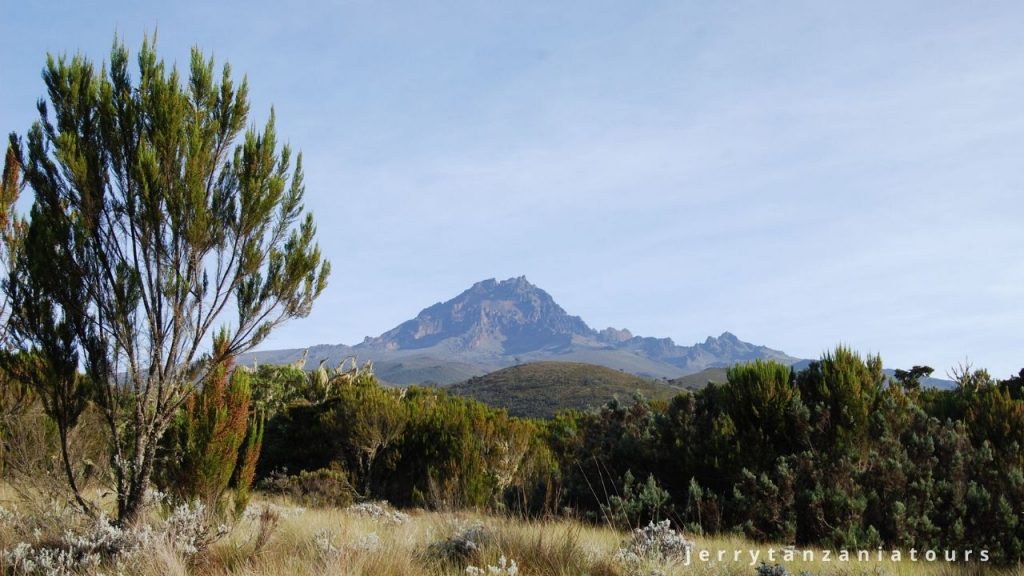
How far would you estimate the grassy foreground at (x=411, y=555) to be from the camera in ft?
16.7

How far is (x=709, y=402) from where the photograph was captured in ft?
35.4

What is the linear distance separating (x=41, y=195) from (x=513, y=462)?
34.0ft

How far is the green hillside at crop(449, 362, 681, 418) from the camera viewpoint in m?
75.4

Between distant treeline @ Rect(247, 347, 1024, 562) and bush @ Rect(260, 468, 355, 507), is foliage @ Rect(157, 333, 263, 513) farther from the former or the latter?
bush @ Rect(260, 468, 355, 507)

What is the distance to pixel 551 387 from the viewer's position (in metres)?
88.0

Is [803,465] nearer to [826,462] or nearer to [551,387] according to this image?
[826,462]

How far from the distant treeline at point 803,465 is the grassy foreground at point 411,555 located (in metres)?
1.30

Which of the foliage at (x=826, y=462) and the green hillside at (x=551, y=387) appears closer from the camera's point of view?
the foliage at (x=826, y=462)

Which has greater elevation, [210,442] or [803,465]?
[210,442]

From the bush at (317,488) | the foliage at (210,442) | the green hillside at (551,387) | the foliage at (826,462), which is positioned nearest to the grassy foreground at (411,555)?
the foliage at (210,442)

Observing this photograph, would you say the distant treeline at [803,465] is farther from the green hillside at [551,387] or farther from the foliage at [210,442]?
the green hillside at [551,387]

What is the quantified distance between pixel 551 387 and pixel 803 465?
80026 millimetres

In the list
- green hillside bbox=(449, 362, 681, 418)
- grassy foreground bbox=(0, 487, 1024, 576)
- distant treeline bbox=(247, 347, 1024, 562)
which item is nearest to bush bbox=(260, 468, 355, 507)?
distant treeline bbox=(247, 347, 1024, 562)

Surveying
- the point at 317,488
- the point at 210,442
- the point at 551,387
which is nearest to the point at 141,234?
the point at 210,442
